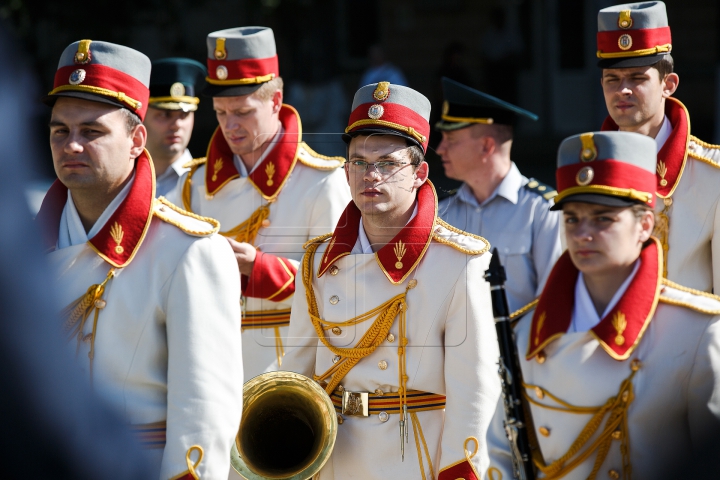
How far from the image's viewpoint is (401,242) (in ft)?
14.0

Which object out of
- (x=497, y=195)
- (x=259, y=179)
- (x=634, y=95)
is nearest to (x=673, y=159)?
(x=634, y=95)

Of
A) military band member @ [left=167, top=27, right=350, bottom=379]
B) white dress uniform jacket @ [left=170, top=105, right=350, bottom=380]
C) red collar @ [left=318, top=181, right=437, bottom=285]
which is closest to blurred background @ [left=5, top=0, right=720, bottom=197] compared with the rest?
military band member @ [left=167, top=27, right=350, bottom=379]

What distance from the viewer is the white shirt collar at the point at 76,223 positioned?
3.97 m

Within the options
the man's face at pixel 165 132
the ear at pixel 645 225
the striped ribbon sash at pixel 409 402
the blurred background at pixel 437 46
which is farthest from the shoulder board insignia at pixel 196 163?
the blurred background at pixel 437 46

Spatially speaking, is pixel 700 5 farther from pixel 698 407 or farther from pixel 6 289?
pixel 6 289

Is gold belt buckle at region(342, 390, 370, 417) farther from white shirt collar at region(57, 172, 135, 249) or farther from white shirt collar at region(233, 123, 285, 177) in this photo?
white shirt collar at region(233, 123, 285, 177)

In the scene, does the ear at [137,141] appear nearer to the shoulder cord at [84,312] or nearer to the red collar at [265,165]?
the shoulder cord at [84,312]

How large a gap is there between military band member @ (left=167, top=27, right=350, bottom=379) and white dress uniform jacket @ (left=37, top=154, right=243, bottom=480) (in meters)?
1.40

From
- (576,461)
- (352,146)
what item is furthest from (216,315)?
(576,461)

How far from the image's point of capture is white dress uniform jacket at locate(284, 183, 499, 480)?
4.04 m

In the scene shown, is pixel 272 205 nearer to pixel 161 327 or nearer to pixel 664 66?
pixel 161 327

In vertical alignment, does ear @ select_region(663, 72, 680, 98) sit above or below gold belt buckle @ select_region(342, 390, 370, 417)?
above

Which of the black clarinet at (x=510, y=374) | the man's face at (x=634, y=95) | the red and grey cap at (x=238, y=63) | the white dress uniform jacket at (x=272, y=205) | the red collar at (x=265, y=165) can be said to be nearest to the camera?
the black clarinet at (x=510, y=374)

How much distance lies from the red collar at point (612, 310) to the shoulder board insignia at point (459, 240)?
55cm
